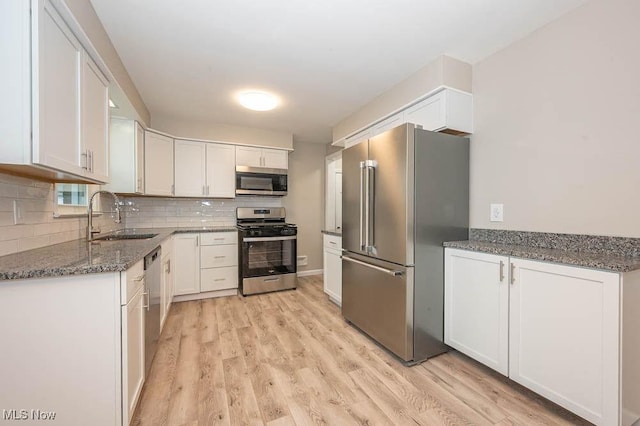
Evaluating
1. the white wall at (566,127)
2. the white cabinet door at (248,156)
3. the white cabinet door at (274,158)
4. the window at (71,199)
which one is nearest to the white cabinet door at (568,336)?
the white wall at (566,127)

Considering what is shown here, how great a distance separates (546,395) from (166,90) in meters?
4.01

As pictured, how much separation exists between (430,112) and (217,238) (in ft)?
9.86

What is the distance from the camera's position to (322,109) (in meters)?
3.40

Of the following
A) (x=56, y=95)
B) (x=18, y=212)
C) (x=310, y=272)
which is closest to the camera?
(x=56, y=95)

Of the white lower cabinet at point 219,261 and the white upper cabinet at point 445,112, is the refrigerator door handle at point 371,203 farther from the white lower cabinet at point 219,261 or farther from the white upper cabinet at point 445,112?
the white lower cabinet at point 219,261

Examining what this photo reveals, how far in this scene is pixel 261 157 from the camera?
4176 millimetres

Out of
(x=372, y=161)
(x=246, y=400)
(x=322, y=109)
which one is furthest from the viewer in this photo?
(x=322, y=109)

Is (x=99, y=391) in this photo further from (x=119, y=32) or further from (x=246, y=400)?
(x=119, y=32)

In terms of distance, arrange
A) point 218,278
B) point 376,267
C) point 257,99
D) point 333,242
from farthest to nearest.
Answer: point 218,278 < point 333,242 < point 257,99 < point 376,267

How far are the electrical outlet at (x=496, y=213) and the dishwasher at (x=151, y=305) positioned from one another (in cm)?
262

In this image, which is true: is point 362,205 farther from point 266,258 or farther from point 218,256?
point 218,256

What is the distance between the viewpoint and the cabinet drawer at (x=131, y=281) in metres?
1.31

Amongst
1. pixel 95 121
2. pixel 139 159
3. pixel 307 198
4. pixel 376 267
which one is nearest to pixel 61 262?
pixel 95 121

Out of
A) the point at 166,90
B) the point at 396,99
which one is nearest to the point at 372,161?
the point at 396,99
